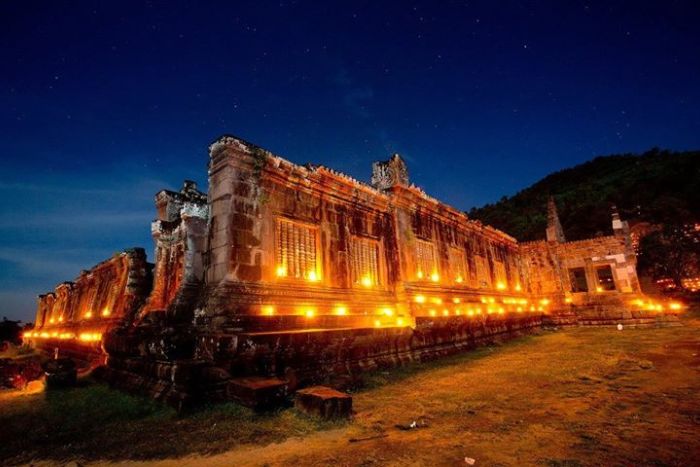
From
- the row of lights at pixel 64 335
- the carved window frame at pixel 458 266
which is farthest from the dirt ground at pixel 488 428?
the carved window frame at pixel 458 266

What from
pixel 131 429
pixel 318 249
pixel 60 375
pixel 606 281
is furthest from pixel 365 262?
pixel 606 281

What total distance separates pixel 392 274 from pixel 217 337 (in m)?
7.85

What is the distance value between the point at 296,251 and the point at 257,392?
16.4 feet

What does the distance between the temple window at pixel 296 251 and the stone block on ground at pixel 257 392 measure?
368 cm

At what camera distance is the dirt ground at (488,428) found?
143 inches

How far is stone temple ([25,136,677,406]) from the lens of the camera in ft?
21.2

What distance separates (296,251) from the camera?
9.88 metres

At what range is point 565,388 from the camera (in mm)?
6383

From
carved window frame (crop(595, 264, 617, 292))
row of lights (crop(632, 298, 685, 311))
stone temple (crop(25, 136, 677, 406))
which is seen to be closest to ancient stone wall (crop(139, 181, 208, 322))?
stone temple (crop(25, 136, 677, 406))

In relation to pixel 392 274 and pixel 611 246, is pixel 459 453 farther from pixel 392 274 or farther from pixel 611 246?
pixel 611 246

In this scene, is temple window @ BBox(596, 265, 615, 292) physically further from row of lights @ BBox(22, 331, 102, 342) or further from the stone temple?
row of lights @ BBox(22, 331, 102, 342)

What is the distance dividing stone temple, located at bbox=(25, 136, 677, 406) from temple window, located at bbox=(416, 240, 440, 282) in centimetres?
8

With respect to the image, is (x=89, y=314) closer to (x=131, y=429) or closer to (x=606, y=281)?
(x=131, y=429)

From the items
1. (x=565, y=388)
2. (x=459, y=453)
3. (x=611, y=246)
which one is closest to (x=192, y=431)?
(x=459, y=453)
